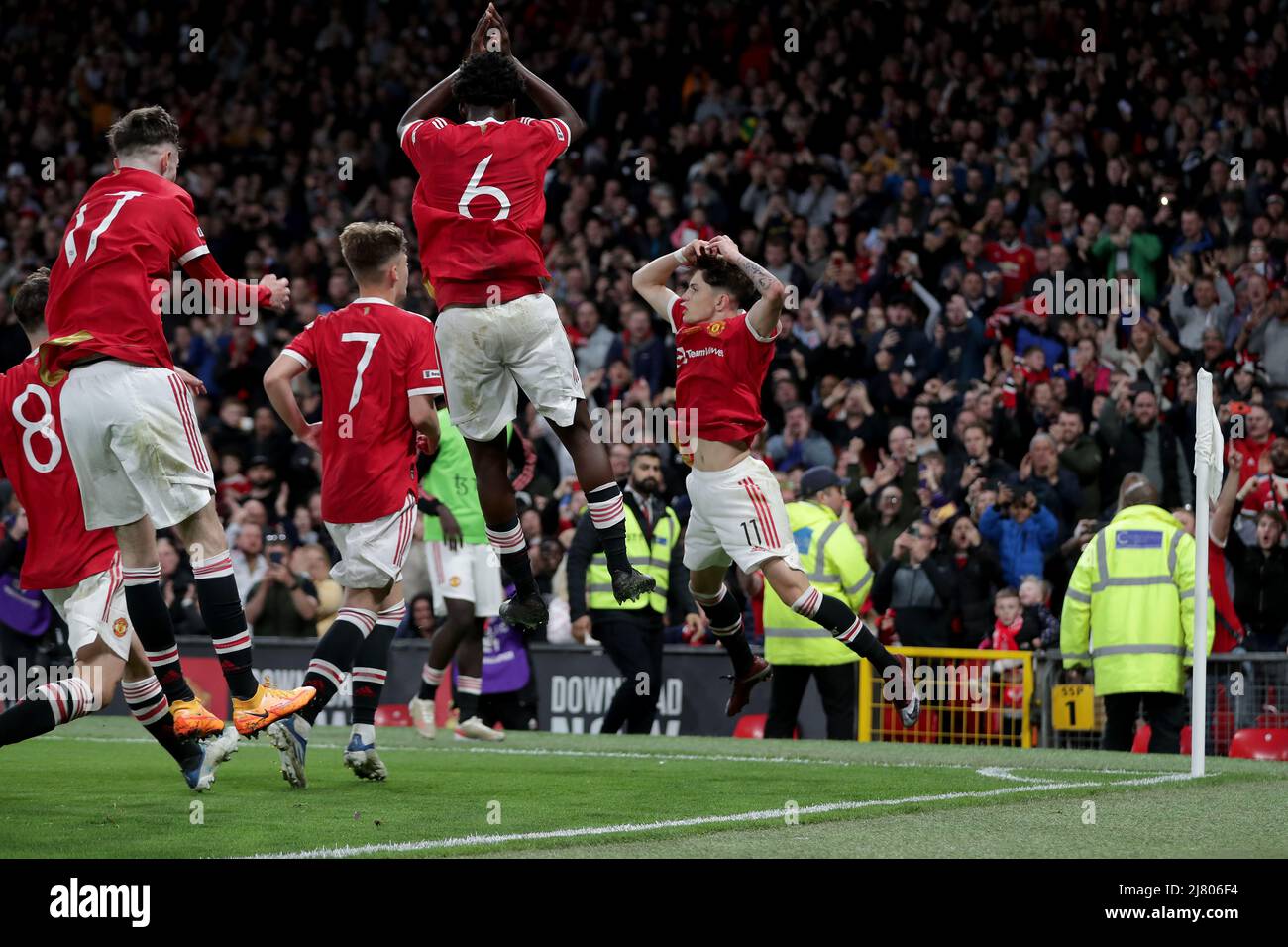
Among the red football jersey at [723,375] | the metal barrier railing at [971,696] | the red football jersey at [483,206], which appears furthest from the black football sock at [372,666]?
the metal barrier railing at [971,696]

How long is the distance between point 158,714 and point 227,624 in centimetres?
54

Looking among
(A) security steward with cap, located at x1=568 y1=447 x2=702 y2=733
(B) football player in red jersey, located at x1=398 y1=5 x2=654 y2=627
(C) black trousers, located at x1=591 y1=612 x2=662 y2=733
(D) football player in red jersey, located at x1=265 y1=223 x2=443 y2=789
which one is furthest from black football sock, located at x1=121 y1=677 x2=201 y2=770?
(C) black trousers, located at x1=591 y1=612 x2=662 y2=733

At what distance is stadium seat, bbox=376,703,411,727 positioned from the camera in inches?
606

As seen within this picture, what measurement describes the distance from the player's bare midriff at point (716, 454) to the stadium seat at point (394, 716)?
21.7ft

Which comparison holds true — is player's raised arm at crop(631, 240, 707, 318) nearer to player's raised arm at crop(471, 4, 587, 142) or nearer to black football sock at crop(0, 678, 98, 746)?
player's raised arm at crop(471, 4, 587, 142)

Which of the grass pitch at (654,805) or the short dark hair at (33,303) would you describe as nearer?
the grass pitch at (654,805)

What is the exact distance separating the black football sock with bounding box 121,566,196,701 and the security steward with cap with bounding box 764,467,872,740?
576cm

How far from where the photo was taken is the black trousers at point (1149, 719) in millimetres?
12031

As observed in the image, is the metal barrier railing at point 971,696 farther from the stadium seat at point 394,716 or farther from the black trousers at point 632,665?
the stadium seat at point 394,716

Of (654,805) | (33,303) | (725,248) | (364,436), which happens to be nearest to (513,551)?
(364,436)

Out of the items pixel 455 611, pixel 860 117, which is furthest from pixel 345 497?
pixel 860 117

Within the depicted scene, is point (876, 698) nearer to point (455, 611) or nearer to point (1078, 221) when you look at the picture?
point (455, 611)

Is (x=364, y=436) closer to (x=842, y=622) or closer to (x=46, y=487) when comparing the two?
(x=46, y=487)
